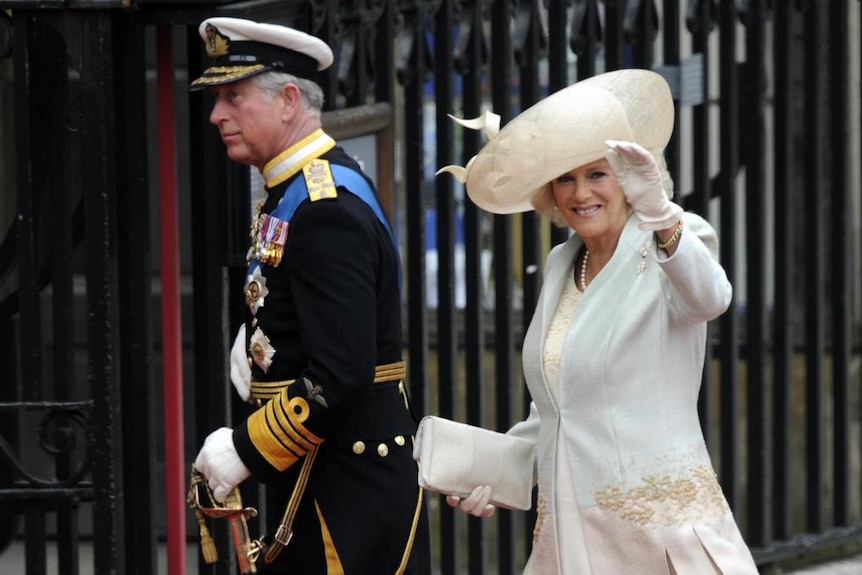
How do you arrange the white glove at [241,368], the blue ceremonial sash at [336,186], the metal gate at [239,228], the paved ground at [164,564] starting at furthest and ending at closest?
the paved ground at [164,564] → the metal gate at [239,228] → the white glove at [241,368] → the blue ceremonial sash at [336,186]

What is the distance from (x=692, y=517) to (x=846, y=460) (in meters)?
3.22

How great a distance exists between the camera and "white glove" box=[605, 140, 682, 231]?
3.35 m

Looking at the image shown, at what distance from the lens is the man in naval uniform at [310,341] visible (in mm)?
3920

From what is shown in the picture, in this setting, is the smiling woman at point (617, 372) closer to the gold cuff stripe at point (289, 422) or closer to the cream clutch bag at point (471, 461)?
the cream clutch bag at point (471, 461)

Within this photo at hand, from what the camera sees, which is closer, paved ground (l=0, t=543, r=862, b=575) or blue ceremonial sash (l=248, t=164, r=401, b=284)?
blue ceremonial sash (l=248, t=164, r=401, b=284)

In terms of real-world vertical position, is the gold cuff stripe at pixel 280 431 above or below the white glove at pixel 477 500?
above

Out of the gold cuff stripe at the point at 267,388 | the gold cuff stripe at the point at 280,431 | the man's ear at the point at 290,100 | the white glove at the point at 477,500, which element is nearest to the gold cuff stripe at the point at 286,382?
the gold cuff stripe at the point at 267,388

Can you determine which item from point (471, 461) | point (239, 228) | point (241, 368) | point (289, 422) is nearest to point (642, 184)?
point (471, 461)

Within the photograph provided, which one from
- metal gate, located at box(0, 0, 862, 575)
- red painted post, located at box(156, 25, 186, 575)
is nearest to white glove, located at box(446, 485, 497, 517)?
metal gate, located at box(0, 0, 862, 575)

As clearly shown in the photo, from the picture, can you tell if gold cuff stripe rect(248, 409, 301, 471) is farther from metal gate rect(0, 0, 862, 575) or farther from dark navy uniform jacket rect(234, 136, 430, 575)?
metal gate rect(0, 0, 862, 575)

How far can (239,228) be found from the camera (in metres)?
4.90

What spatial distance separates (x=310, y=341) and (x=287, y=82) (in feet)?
2.13

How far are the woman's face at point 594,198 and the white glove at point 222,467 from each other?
94 cm

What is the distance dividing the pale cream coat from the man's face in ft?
2.85
